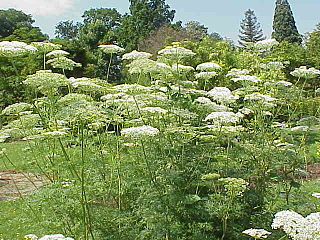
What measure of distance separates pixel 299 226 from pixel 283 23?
185ft

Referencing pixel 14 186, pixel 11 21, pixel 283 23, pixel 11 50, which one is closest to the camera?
pixel 11 50

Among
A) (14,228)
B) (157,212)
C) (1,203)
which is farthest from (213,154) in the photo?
(1,203)

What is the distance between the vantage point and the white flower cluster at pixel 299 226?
8.75 feet

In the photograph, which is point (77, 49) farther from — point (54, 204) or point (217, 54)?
point (54, 204)

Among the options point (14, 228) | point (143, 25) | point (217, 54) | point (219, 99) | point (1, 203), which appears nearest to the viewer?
point (219, 99)

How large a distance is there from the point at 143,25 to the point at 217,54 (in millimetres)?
31569

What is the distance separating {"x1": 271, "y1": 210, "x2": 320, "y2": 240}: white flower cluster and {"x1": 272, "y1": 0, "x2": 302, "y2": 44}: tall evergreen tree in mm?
53263

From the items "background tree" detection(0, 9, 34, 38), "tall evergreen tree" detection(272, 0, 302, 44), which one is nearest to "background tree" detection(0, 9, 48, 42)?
"background tree" detection(0, 9, 34, 38)

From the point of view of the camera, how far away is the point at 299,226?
9.00 feet

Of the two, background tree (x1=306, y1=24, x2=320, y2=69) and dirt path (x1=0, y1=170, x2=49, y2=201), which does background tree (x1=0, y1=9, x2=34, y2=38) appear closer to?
background tree (x1=306, y1=24, x2=320, y2=69)

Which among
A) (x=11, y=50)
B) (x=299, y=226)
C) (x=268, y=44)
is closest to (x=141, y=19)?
(x=268, y=44)

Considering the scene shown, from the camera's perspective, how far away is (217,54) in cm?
1386

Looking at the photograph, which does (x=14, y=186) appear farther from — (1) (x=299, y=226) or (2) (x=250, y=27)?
(2) (x=250, y=27)

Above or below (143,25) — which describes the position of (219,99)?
below
